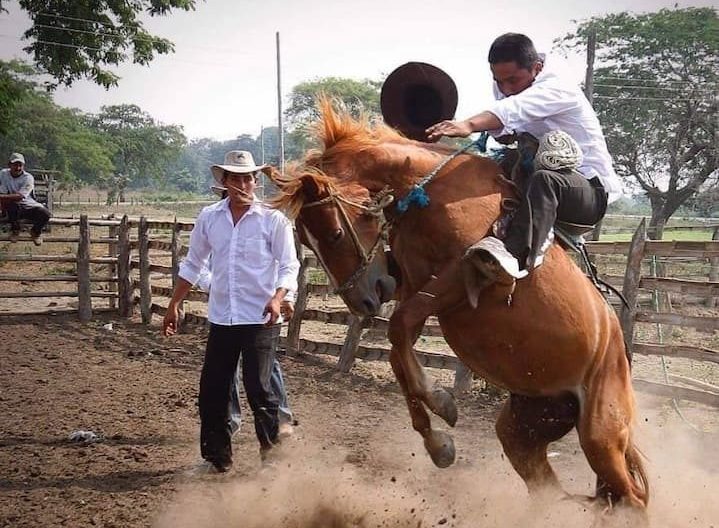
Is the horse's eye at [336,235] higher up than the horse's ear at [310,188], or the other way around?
the horse's ear at [310,188]

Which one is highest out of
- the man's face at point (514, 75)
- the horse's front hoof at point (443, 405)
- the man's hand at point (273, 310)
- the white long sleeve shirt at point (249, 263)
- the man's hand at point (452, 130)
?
the man's face at point (514, 75)

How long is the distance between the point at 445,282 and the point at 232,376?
216 cm

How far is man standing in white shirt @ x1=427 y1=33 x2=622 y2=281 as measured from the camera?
3414 mm

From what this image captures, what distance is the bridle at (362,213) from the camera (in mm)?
3461

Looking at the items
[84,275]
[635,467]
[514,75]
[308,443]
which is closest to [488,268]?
[514,75]

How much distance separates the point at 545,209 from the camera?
3471 mm

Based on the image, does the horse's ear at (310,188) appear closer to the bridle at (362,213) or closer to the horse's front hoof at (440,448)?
the bridle at (362,213)

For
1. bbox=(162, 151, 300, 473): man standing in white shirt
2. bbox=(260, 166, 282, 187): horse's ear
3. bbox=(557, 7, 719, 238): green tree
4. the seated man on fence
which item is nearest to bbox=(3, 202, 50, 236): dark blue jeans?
the seated man on fence

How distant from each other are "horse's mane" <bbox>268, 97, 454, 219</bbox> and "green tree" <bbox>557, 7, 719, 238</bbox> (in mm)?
26838

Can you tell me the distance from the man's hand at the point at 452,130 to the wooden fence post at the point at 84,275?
10.4 metres

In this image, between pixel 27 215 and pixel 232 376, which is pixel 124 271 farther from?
pixel 232 376

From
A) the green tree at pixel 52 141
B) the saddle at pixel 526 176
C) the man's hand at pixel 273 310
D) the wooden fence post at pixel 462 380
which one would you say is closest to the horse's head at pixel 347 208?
the saddle at pixel 526 176

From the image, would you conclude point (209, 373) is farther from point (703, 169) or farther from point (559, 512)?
point (703, 169)

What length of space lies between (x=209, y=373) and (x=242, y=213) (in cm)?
112
